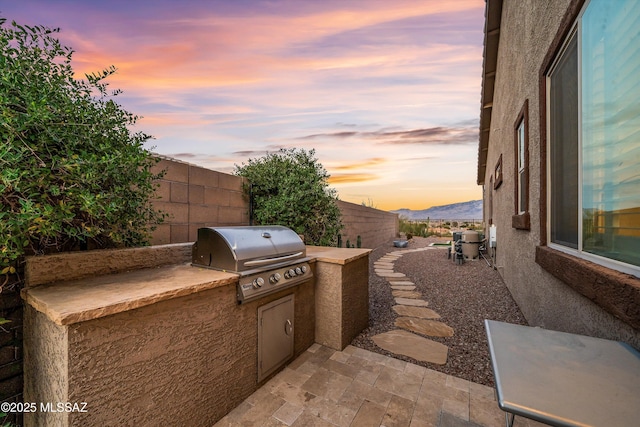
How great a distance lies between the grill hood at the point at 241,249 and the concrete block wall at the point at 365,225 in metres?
4.90

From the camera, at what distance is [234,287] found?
6.42ft

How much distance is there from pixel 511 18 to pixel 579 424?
20.5 feet

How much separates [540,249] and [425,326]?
65.8 inches

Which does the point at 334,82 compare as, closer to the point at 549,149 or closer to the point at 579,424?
the point at 549,149

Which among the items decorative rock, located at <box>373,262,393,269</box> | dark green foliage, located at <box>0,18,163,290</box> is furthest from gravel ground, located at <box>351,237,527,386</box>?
dark green foliage, located at <box>0,18,163,290</box>

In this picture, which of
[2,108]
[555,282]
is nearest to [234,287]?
[2,108]

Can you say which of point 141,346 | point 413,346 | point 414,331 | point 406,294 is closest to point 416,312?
point 414,331

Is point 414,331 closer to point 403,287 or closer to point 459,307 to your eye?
point 459,307

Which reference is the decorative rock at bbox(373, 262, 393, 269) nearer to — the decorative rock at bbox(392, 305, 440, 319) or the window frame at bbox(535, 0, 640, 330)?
the decorative rock at bbox(392, 305, 440, 319)

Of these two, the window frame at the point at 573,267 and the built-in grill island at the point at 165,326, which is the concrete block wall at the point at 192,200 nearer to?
the built-in grill island at the point at 165,326

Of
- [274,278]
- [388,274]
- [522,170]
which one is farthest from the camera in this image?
[388,274]

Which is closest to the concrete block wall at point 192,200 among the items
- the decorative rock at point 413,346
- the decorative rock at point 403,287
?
the decorative rock at point 413,346

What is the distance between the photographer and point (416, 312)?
4020 mm

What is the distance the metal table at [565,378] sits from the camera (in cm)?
76
